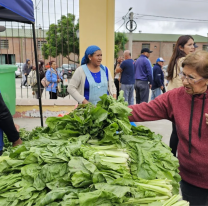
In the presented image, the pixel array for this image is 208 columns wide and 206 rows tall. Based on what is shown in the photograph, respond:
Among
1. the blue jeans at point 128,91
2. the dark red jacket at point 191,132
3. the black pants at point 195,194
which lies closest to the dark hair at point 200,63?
the dark red jacket at point 191,132

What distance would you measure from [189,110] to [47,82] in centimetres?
602

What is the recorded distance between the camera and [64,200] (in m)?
1.25

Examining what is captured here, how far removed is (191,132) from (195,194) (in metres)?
0.56

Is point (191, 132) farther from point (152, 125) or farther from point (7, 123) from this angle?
point (152, 125)

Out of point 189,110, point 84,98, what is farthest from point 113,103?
point 84,98

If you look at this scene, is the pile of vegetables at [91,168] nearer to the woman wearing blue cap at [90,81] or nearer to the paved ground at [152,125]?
the woman wearing blue cap at [90,81]

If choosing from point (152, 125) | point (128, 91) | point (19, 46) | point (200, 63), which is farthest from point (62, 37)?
point (200, 63)

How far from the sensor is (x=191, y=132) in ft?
6.45

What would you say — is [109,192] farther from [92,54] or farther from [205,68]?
[92,54]

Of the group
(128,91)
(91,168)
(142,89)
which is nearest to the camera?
(91,168)

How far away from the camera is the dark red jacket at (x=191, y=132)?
1922 mm

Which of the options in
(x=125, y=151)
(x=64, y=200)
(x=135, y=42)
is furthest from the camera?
(x=135, y=42)

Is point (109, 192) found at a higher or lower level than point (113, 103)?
lower

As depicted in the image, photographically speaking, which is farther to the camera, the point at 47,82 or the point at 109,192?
the point at 47,82
